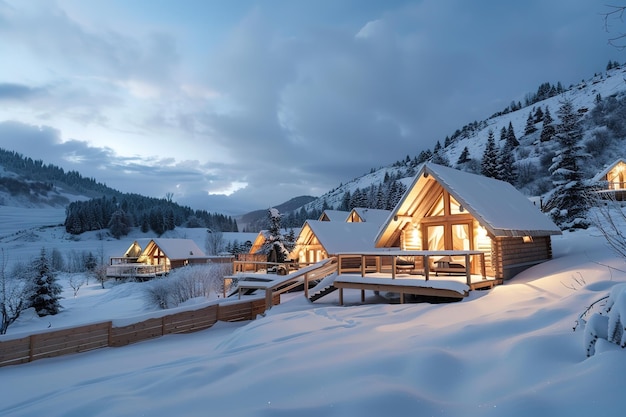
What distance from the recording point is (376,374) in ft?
14.9

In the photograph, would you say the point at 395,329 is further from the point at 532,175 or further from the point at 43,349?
the point at 532,175

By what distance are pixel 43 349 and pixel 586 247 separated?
22335 millimetres

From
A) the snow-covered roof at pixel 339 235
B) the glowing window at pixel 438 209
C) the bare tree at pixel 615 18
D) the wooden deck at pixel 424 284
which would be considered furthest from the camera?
the snow-covered roof at pixel 339 235

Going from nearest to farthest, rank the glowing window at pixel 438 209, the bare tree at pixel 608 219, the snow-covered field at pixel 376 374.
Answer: the snow-covered field at pixel 376 374, the bare tree at pixel 608 219, the glowing window at pixel 438 209

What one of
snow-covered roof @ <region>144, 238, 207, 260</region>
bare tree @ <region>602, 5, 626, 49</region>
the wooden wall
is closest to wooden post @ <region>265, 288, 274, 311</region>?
the wooden wall

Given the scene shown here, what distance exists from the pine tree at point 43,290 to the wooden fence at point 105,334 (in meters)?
20.0

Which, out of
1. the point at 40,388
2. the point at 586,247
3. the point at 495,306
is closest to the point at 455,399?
the point at 495,306

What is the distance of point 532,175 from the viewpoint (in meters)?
59.9

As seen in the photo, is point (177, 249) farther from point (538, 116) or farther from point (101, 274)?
point (538, 116)

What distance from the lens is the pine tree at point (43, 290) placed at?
25.8 meters

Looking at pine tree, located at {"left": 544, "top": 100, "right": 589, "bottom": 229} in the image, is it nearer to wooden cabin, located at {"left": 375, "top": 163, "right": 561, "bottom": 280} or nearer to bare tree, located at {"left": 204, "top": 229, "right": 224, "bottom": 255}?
wooden cabin, located at {"left": 375, "top": 163, "right": 561, "bottom": 280}

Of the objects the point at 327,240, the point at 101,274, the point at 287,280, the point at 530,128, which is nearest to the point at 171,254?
the point at 101,274

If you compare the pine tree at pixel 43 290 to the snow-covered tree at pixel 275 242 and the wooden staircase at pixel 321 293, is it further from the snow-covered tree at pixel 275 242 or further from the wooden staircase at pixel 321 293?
the wooden staircase at pixel 321 293

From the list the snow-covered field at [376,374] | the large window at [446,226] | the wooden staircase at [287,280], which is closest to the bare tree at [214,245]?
the wooden staircase at [287,280]
